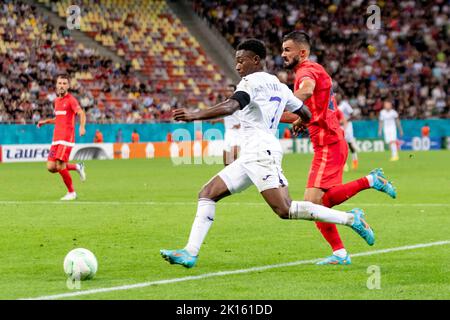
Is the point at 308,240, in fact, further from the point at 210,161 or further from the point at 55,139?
the point at 210,161

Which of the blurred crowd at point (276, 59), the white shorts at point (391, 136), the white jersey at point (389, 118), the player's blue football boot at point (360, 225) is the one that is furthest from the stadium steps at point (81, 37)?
the player's blue football boot at point (360, 225)

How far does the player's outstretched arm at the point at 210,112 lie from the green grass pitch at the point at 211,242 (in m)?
1.54

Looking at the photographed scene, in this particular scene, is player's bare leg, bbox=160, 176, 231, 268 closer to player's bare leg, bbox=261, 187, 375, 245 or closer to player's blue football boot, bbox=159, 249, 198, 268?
player's blue football boot, bbox=159, 249, 198, 268

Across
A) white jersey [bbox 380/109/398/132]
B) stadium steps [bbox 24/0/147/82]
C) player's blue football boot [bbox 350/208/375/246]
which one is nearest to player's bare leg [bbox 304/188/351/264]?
player's blue football boot [bbox 350/208/375/246]

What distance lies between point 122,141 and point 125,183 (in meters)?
16.9

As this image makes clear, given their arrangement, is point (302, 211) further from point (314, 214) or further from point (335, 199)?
point (335, 199)

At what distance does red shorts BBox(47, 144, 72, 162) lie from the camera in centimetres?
2088

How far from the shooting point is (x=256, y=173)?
10000 millimetres

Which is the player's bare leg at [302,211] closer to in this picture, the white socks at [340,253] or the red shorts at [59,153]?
the white socks at [340,253]

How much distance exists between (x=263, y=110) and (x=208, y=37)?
4352 cm

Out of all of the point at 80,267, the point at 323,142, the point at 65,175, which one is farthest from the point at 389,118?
the point at 80,267

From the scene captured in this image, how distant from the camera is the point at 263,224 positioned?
15305 millimetres

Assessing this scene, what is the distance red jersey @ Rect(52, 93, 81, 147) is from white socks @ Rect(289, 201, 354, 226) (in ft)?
38.6
